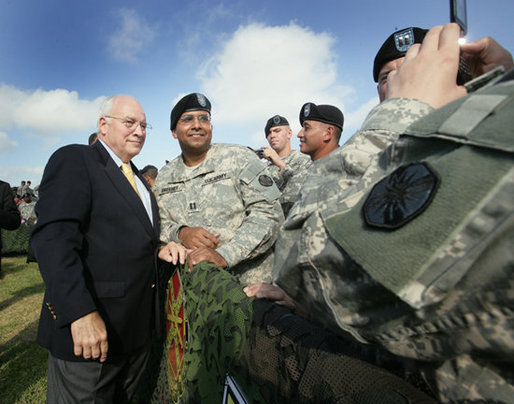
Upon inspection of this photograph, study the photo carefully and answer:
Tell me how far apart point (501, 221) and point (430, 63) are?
1.66 ft

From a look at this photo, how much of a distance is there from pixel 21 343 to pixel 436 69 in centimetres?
624

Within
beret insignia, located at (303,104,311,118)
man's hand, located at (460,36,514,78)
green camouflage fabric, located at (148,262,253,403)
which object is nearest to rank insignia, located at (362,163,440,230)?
man's hand, located at (460,36,514,78)

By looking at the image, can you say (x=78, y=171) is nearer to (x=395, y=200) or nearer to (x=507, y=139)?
(x=395, y=200)

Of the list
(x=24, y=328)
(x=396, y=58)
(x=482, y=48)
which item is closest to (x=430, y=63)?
(x=482, y=48)

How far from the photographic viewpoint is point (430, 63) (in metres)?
0.78

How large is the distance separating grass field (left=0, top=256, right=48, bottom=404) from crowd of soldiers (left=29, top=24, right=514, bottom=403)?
3.55 meters

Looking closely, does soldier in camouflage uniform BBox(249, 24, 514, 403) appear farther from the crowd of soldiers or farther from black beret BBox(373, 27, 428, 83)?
black beret BBox(373, 27, 428, 83)

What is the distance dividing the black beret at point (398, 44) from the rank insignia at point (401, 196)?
3.59 ft

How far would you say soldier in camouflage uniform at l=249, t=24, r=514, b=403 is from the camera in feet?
1.48

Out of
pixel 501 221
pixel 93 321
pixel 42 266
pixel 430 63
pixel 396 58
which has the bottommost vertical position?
pixel 93 321

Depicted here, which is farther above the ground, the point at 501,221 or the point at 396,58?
the point at 396,58

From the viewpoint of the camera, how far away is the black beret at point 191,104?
2941 mm

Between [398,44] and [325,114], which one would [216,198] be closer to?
[398,44]

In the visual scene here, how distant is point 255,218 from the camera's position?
8.02 feet
